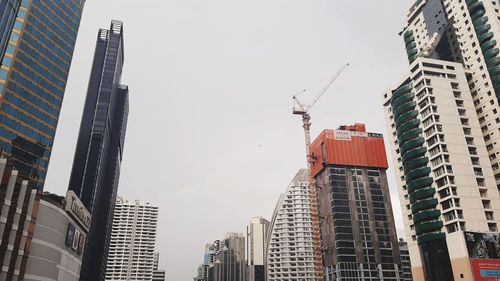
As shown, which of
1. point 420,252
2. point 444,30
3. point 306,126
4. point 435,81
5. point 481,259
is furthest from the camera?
point 306,126

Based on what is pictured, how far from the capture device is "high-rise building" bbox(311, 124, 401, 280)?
156 m

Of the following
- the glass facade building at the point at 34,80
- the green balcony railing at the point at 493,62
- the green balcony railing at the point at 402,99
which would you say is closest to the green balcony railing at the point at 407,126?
the green balcony railing at the point at 402,99

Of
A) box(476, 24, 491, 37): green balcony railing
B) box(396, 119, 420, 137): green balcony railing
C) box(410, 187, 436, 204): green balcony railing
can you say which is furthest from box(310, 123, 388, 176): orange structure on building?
box(476, 24, 491, 37): green balcony railing

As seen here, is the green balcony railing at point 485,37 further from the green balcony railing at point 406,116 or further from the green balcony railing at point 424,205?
the green balcony railing at point 424,205

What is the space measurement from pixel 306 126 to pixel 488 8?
93.2 m

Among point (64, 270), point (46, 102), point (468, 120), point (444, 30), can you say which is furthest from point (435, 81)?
point (46, 102)

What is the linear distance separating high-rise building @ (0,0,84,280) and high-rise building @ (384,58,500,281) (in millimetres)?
102276

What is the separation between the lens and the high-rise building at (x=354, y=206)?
15612cm

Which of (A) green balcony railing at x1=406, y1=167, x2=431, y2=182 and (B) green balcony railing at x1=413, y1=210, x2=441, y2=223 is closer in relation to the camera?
(B) green balcony railing at x1=413, y1=210, x2=441, y2=223

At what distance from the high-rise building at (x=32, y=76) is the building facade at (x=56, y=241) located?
15.7 metres

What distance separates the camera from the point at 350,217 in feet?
534

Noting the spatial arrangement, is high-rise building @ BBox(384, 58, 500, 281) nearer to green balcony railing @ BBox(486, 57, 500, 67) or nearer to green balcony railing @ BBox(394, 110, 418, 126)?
green balcony railing @ BBox(394, 110, 418, 126)

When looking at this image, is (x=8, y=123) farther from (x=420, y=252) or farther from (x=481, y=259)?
(x=481, y=259)

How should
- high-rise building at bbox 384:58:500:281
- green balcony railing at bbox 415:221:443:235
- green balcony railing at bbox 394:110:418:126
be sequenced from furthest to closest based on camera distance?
green balcony railing at bbox 394:110:418:126
green balcony railing at bbox 415:221:443:235
high-rise building at bbox 384:58:500:281
